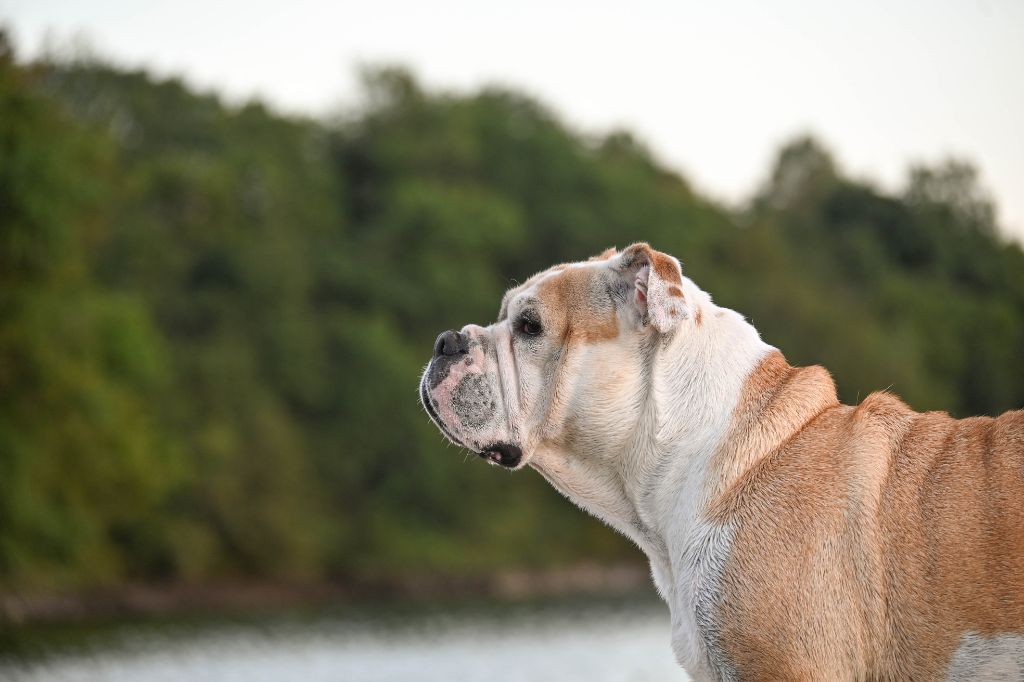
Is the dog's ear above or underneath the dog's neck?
above

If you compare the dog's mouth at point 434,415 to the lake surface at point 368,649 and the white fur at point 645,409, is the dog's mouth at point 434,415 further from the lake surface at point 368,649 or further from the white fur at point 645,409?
the lake surface at point 368,649

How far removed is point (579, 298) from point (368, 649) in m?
34.4

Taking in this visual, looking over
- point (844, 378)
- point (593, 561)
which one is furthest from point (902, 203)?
point (593, 561)

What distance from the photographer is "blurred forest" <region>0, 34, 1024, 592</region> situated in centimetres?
3931

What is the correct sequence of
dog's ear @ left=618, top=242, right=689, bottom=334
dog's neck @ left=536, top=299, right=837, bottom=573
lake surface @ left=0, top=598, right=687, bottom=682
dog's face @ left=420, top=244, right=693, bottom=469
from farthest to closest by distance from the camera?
lake surface @ left=0, top=598, right=687, bottom=682 < dog's face @ left=420, top=244, right=693, bottom=469 < dog's ear @ left=618, top=242, right=689, bottom=334 < dog's neck @ left=536, top=299, right=837, bottom=573

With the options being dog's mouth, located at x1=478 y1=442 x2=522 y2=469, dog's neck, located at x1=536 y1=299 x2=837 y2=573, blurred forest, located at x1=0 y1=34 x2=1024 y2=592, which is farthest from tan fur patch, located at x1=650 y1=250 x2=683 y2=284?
blurred forest, located at x1=0 y1=34 x2=1024 y2=592

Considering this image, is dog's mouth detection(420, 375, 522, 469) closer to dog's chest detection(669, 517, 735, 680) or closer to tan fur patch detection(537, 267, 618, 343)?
tan fur patch detection(537, 267, 618, 343)

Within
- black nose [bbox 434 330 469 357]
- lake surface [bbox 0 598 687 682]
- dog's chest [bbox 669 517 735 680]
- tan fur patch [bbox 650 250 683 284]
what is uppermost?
lake surface [bbox 0 598 687 682]

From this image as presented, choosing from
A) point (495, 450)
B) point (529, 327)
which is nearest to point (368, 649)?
point (495, 450)

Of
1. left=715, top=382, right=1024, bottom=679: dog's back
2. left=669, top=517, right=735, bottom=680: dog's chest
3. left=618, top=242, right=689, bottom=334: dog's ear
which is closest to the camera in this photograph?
left=715, top=382, right=1024, bottom=679: dog's back

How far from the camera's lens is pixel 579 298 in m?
6.36

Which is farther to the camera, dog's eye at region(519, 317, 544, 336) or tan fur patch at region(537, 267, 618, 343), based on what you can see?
dog's eye at region(519, 317, 544, 336)

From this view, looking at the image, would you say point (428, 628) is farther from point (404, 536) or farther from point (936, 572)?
point (936, 572)

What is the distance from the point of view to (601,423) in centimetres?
619
